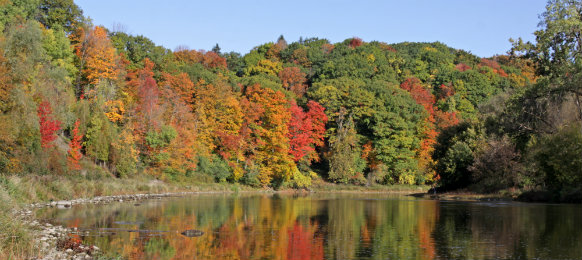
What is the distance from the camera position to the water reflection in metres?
19.6

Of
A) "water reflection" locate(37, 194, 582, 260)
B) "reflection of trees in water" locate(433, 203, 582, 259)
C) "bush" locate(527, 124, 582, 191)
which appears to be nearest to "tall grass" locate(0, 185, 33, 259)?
"water reflection" locate(37, 194, 582, 260)

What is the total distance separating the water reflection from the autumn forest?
23.1ft

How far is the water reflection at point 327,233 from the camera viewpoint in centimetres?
1958

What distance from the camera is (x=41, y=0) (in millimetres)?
61750

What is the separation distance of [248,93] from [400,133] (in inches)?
929

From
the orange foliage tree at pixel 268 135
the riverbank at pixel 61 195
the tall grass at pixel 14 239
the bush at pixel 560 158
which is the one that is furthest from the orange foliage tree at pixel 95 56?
the tall grass at pixel 14 239

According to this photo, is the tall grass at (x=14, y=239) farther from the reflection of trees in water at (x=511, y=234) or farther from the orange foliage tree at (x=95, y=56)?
the orange foliage tree at (x=95, y=56)

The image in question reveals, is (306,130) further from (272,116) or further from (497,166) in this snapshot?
(497,166)

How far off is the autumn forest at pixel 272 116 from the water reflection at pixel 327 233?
7.03 metres

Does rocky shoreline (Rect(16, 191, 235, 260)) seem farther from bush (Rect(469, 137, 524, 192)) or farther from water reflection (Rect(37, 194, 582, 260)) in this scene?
bush (Rect(469, 137, 524, 192))

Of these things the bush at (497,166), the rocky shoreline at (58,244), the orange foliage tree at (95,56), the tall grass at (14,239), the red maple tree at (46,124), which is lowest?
the rocky shoreline at (58,244)

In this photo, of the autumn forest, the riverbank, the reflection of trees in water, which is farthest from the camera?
the autumn forest

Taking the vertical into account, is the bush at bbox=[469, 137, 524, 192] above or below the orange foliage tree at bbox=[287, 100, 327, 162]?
below

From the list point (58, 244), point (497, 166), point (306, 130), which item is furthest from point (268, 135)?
point (58, 244)
